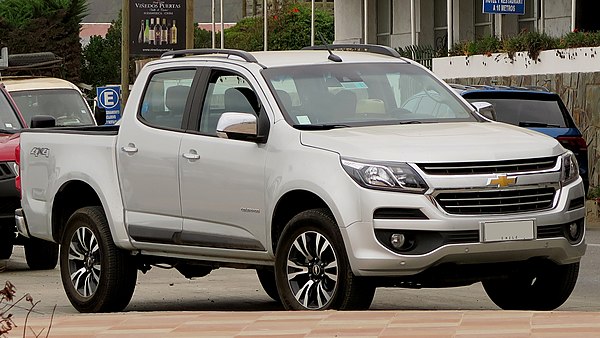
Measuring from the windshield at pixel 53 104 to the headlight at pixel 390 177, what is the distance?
11852 mm

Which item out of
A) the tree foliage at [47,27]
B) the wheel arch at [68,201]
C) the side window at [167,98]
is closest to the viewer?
the side window at [167,98]

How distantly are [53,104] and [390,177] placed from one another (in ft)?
40.3

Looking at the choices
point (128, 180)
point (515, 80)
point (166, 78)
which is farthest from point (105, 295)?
point (515, 80)

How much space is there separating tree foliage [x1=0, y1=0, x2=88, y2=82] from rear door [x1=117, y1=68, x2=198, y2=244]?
149 feet

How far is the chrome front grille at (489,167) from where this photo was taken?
948 cm

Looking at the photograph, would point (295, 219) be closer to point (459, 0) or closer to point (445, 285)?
point (445, 285)

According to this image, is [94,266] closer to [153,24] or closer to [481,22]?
[153,24]

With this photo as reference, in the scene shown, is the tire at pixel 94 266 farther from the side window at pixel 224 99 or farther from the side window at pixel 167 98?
the side window at pixel 224 99

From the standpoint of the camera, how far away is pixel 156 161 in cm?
1117

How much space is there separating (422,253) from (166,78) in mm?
3134

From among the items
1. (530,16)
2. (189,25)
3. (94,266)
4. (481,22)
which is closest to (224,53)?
(94,266)

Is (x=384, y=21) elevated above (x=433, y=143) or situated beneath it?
elevated above

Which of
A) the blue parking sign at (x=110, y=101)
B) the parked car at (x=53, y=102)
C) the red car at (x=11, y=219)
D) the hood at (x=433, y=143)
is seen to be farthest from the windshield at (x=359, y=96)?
the blue parking sign at (x=110, y=101)

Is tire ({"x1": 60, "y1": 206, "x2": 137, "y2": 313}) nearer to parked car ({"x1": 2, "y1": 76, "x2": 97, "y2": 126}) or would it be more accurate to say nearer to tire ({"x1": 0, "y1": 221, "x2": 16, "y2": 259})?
tire ({"x1": 0, "y1": 221, "x2": 16, "y2": 259})
